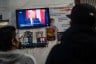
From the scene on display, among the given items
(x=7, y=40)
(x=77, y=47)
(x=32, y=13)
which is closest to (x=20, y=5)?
(x=32, y=13)

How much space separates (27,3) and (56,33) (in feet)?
2.56

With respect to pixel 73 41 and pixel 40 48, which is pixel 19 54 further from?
pixel 40 48

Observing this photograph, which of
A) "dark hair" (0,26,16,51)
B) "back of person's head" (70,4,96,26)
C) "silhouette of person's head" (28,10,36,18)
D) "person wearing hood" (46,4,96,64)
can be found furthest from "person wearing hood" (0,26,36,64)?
"silhouette of person's head" (28,10,36,18)

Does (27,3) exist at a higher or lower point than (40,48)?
higher

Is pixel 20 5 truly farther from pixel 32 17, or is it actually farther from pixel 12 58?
pixel 12 58

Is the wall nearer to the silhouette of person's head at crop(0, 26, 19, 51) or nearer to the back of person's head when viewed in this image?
the silhouette of person's head at crop(0, 26, 19, 51)

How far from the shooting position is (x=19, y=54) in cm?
270

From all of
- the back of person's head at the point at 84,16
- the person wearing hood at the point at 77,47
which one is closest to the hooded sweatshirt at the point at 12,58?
the person wearing hood at the point at 77,47

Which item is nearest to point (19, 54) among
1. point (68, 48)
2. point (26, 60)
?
point (26, 60)

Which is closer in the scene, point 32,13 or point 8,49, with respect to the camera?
point 8,49

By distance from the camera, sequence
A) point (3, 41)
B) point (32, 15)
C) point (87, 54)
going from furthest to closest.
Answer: point (32, 15)
point (3, 41)
point (87, 54)

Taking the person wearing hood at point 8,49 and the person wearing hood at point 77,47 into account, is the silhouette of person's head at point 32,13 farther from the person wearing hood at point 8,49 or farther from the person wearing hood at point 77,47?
the person wearing hood at point 77,47

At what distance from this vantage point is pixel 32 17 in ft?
19.6

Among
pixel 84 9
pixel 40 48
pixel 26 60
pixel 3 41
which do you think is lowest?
pixel 40 48
